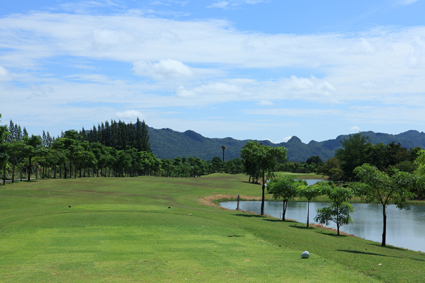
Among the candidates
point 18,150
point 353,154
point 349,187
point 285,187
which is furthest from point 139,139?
point 349,187

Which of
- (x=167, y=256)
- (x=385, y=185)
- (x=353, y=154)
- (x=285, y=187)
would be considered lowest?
(x=167, y=256)

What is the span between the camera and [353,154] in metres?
123

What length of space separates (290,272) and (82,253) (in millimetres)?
10455

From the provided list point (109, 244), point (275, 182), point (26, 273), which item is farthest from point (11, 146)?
point (26, 273)

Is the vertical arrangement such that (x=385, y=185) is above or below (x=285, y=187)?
above

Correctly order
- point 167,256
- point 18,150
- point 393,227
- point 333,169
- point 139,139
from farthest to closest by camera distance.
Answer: point 139,139 → point 333,169 → point 18,150 → point 393,227 → point 167,256

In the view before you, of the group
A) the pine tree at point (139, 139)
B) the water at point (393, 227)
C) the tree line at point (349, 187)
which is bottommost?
the water at point (393, 227)

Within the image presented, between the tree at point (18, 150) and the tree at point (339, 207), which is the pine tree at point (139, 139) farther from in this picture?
the tree at point (339, 207)

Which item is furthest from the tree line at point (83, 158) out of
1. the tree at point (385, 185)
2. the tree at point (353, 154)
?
the tree at point (353, 154)

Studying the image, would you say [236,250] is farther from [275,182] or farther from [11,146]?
[11,146]

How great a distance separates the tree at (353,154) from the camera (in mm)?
121000

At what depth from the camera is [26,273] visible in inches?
512

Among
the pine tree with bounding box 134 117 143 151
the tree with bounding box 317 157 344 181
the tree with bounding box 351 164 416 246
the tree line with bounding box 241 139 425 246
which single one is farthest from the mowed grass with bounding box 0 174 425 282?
the pine tree with bounding box 134 117 143 151

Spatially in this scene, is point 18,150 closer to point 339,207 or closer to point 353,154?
point 339,207
